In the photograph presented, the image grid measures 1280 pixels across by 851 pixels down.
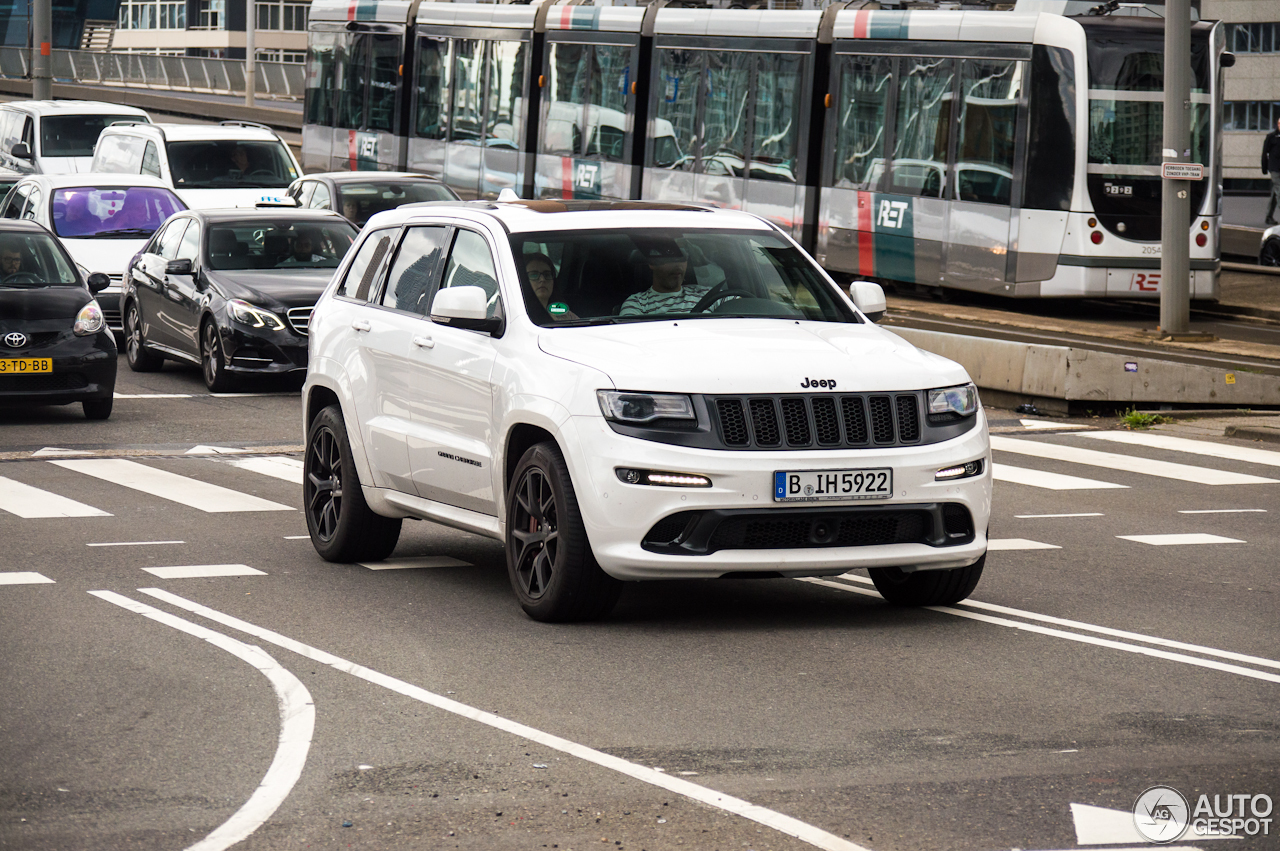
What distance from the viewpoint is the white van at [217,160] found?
27734mm

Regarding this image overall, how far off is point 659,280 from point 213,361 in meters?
11.0

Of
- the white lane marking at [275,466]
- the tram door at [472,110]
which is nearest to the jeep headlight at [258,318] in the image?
the white lane marking at [275,466]

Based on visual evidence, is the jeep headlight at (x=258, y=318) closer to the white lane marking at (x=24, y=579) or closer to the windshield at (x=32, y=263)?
the windshield at (x=32, y=263)

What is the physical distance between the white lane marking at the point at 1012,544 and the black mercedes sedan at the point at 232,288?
8967mm

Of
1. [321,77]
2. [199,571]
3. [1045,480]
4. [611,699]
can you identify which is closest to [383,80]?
[321,77]

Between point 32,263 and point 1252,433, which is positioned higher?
point 32,263

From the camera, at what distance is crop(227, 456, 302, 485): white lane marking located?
1384cm

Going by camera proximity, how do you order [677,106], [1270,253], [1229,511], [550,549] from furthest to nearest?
1. [677,106]
2. [1270,253]
3. [1229,511]
4. [550,549]

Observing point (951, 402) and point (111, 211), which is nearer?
point (951, 402)

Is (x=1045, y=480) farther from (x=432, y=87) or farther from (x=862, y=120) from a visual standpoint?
(x=432, y=87)

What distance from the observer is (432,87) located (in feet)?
108

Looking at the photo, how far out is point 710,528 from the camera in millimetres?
7762

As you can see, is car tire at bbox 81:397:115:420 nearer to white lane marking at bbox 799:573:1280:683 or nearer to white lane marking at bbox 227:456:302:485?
white lane marking at bbox 227:456:302:485

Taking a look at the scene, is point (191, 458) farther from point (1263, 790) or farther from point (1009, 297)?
point (1009, 297)
